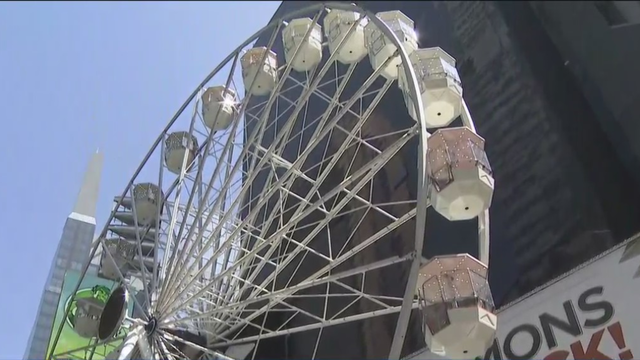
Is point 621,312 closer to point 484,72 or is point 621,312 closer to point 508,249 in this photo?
point 508,249

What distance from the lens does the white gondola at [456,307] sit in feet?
25.6

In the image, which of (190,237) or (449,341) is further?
(190,237)

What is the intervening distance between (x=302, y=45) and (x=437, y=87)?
11.6ft

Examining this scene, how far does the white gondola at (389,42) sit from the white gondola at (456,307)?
3.60 m

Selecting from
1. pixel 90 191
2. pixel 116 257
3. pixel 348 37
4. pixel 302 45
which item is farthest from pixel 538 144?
pixel 90 191

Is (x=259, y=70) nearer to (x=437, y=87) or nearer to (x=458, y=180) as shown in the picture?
(x=437, y=87)

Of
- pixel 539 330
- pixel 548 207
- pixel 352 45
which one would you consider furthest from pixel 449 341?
pixel 352 45

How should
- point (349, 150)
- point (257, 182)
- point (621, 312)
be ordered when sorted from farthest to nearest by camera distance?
point (257, 182)
point (349, 150)
point (621, 312)

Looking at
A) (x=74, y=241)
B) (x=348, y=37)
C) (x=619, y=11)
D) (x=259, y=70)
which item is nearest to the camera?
(x=348, y=37)

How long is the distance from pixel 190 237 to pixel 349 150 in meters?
A: 6.23

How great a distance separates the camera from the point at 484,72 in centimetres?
1508

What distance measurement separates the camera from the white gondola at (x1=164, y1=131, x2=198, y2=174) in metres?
13.1

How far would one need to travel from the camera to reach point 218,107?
43.3 feet

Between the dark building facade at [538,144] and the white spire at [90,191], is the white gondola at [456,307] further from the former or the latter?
the white spire at [90,191]
